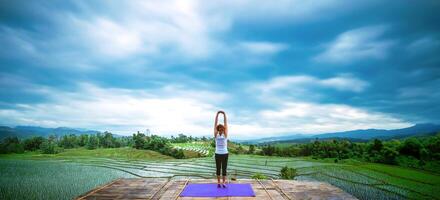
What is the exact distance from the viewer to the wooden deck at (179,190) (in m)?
7.96

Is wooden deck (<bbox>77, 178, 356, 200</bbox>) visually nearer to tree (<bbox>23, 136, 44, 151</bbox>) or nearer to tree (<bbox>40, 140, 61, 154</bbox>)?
tree (<bbox>40, 140, 61, 154</bbox>)

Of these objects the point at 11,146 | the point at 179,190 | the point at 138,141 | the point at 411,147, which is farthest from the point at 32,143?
the point at 411,147

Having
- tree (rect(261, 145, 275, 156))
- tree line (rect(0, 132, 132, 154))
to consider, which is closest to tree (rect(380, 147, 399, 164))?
tree (rect(261, 145, 275, 156))

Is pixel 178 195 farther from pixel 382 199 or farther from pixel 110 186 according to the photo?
pixel 382 199

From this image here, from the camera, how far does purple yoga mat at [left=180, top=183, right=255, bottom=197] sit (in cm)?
795

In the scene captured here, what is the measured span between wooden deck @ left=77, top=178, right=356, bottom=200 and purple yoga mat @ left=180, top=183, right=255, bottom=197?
0.69 feet

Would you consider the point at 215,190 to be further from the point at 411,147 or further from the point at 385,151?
the point at 385,151

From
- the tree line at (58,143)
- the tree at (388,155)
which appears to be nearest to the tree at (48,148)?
the tree line at (58,143)

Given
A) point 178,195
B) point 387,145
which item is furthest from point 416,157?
point 178,195

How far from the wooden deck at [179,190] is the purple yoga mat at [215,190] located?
0.21 meters

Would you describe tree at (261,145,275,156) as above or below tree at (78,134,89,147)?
below

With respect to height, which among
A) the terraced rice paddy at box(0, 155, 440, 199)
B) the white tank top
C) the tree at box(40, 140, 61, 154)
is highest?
the white tank top

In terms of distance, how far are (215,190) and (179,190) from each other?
1064 mm

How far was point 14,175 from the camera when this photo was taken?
55.8ft
